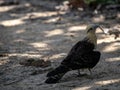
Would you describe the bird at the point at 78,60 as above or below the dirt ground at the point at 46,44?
above

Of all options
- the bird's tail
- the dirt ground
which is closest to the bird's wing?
the bird's tail

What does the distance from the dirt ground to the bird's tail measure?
0.28 ft

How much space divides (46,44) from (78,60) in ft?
11.2

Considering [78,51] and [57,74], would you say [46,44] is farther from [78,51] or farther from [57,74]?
[57,74]

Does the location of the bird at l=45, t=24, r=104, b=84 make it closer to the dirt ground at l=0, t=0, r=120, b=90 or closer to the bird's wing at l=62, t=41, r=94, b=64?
the bird's wing at l=62, t=41, r=94, b=64

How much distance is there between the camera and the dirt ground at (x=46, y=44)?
769 cm

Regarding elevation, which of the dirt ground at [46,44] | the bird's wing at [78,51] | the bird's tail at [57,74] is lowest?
the dirt ground at [46,44]

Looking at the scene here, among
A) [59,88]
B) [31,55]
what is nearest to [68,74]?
[59,88]

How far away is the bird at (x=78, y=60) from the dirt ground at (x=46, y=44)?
154mm

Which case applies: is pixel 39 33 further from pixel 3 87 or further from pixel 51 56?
pixel 3 87

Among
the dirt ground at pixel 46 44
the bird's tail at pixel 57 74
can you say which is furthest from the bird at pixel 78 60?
the dirt ground at pixel 46 44

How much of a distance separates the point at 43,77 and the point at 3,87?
29.3 inches

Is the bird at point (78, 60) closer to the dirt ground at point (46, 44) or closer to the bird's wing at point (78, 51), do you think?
the bird's wing at point (78, 51)

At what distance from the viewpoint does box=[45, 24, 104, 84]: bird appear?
7540 mm
